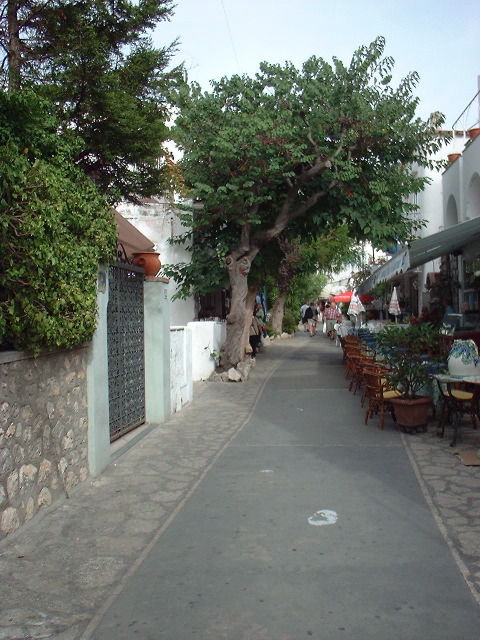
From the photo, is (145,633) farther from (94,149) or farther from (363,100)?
(363,100)

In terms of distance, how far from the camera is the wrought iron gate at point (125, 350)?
25.8ft

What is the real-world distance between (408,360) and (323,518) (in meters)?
3.91

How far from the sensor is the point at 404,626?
346 centimetres

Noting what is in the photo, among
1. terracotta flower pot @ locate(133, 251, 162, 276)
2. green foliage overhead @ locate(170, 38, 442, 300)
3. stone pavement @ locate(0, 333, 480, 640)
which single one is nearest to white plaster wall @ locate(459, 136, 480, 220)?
green foliage overhead @ locate(170, 38, 442, 300)

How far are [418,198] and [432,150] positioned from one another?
21.4 feet

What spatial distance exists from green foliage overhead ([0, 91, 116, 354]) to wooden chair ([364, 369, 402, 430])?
14.8 feet

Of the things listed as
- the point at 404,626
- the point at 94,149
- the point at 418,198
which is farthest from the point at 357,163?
the point at 404,626

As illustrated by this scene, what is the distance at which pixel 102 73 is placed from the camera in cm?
908

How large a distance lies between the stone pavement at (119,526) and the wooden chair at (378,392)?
670 mm

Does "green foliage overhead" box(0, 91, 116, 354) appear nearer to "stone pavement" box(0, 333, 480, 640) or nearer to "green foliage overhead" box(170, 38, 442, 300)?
"stone pavement" box(0, 333, 480, 640)

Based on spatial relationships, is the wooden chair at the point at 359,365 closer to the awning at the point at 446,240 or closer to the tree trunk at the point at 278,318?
the awning at the point at 446,240

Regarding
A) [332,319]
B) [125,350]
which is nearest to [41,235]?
[125,350]

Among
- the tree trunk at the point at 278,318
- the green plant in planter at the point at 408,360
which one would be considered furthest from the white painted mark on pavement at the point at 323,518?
the tree trunk at the point at 278,318

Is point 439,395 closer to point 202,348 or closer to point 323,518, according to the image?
point 323,518
